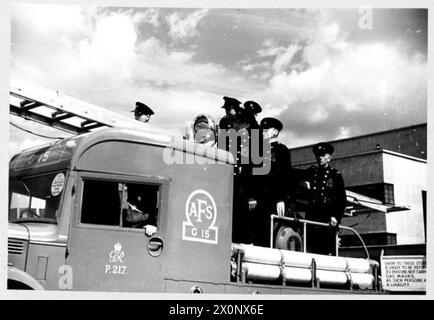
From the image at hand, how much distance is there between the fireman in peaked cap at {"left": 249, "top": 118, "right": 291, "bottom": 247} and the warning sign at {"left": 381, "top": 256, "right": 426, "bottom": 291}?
5.54 ft

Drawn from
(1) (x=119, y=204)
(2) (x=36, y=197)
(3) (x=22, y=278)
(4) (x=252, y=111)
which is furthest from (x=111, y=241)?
(4) (x=252, y=111)

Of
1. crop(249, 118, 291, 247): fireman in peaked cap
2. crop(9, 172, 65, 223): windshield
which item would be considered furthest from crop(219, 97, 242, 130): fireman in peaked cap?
crop(9, 172, 65, 223): windshield

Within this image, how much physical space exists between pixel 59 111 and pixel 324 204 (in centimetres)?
329

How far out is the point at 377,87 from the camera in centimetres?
638

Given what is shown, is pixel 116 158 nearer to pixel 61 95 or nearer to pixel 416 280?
pixel 61 95

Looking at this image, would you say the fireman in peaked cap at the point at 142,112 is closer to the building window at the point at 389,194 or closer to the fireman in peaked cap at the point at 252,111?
the fireman in peaked cap at the point at 252,111

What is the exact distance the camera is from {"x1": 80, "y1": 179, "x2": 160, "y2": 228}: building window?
4629 millimetres

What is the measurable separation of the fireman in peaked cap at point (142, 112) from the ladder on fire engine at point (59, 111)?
0.20m

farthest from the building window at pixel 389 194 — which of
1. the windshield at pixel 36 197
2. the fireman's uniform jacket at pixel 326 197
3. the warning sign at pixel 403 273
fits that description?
the windshield at pixel 36 197

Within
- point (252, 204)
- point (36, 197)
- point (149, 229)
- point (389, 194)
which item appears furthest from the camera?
point (389, 194)

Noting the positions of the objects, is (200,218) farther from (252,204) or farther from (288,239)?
(288,239)

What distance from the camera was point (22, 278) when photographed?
425 centimetres

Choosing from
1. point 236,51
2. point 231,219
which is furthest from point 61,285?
point 236,51

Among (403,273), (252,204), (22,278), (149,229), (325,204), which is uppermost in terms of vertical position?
(325,204)
